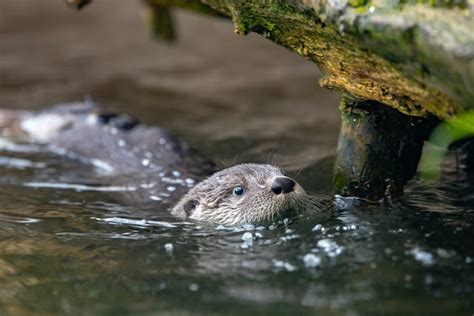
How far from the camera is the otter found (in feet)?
12.0

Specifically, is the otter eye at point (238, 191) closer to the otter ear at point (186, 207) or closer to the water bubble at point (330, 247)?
the otter ear at point (186, 207)

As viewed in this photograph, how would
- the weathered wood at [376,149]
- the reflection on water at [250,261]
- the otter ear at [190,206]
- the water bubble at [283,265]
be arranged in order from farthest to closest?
the otter ear at [190,206] < the weathered wood at [376,149] < the water bubble at [283,265] < the reflection on water at [250,261]

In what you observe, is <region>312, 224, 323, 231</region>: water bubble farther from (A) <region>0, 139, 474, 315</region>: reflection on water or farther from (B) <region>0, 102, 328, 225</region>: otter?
(B) <region>0, 102, 328, 225</region>: otter

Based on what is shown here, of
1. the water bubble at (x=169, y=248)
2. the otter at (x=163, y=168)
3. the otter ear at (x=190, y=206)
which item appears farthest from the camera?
the otter ear at (x=190, y=206)

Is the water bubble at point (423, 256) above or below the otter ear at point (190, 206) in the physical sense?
above

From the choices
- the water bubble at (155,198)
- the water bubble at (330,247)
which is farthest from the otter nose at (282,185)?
the water bubble at (155,198)

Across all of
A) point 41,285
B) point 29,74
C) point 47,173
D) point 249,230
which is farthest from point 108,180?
point 29,74

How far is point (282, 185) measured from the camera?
359 centimetres

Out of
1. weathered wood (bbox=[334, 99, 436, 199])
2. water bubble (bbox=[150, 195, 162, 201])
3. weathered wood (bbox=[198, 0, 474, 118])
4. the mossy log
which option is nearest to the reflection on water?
weathered wood (bbox=[334, 99, 436, 199])

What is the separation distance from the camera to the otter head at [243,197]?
361 cm

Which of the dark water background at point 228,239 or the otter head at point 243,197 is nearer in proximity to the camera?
the dark water background at point 228,239

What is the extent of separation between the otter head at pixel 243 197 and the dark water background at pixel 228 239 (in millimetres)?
119

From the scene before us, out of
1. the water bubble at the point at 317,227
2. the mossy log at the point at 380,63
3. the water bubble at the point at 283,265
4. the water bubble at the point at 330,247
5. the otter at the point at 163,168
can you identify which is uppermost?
the mossy log at the point at 380,63

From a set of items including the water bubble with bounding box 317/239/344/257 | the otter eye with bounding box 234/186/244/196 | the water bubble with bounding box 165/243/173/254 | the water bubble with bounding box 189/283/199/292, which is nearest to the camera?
the water bubble with bounding box 189/283/199/292
